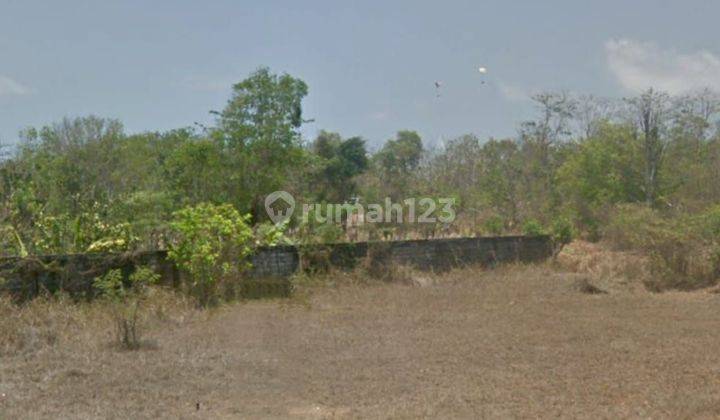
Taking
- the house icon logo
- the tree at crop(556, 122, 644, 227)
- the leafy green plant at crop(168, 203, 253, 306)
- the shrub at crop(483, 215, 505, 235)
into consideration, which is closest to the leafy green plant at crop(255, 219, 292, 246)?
the leafy green plant at crop(168, 203, 253, 306)

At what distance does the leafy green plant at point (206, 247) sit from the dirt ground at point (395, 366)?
719mm

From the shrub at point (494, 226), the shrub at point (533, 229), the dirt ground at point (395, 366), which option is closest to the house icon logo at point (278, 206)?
the dirt ground at point (395, 366)

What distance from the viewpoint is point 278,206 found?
1484 cm

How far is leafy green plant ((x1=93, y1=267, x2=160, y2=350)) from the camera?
755 centimetres

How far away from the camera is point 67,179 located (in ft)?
55.0

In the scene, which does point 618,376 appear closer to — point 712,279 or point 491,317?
point 491,317

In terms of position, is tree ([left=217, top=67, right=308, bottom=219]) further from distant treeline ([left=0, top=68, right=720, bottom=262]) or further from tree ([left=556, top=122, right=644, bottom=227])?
tree ([left=556, top=122, right=644, bottom=227])

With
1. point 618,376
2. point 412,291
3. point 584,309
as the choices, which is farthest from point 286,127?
point 618,376

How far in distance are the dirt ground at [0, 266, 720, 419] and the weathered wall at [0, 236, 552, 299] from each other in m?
1.57

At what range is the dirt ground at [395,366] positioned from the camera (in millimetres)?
5301

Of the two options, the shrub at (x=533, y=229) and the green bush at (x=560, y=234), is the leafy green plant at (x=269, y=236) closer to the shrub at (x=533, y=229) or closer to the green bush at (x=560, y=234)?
the shrub at (x=533, y=229)

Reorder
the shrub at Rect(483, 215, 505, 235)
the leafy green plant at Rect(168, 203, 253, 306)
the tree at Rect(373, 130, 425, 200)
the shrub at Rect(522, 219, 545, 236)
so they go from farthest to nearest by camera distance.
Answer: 1. the tree at Rect(373, 130, 425, 200)
2. the shrub at Rect(483, 215, 505, 235)
3. the shrub at Rect(522, 219, 545, 236)
4. the leafy green plant at Rect(168, 203, 253, 306)

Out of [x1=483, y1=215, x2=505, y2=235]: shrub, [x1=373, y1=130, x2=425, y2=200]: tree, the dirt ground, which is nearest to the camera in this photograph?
the dirt ground

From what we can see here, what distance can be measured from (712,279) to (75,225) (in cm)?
1135
